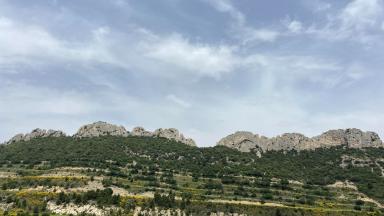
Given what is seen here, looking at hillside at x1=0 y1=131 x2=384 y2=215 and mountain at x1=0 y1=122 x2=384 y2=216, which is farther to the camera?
hillside at x1=0 y1=131 x2=384 y2=215

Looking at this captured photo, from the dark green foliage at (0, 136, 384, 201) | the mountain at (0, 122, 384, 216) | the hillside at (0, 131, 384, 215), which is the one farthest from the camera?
the dark green foliage at (0, 136, 384, 201)

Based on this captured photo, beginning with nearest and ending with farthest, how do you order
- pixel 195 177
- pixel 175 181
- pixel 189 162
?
pixel 175 181 → pixel 195 177 → pixel 189 162

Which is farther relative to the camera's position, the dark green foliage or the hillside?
the dark green foliage

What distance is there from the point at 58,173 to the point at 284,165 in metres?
93.0

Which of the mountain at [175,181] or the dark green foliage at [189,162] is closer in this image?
the mountain at [175,181]

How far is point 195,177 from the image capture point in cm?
15938

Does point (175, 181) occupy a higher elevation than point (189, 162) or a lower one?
lower

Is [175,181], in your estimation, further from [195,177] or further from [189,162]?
[189,162]

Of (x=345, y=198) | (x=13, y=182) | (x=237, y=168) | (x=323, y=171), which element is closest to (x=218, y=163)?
(x=237, y=168)

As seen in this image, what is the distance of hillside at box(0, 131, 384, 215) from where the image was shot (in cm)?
12719

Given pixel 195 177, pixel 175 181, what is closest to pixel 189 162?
pixel 195 177

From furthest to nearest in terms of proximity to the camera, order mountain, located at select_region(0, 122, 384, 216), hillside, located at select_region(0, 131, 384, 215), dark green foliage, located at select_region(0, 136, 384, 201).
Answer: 1. dark green foliage, located at select_region(0, 136, 384, 201)
2. hillside, located at select_region(0, 131, 384, 215)
3. mountain, located at select_region(0, 122, 384, 216)

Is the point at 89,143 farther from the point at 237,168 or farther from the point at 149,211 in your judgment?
the point at 149,211

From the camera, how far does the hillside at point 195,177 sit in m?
127
